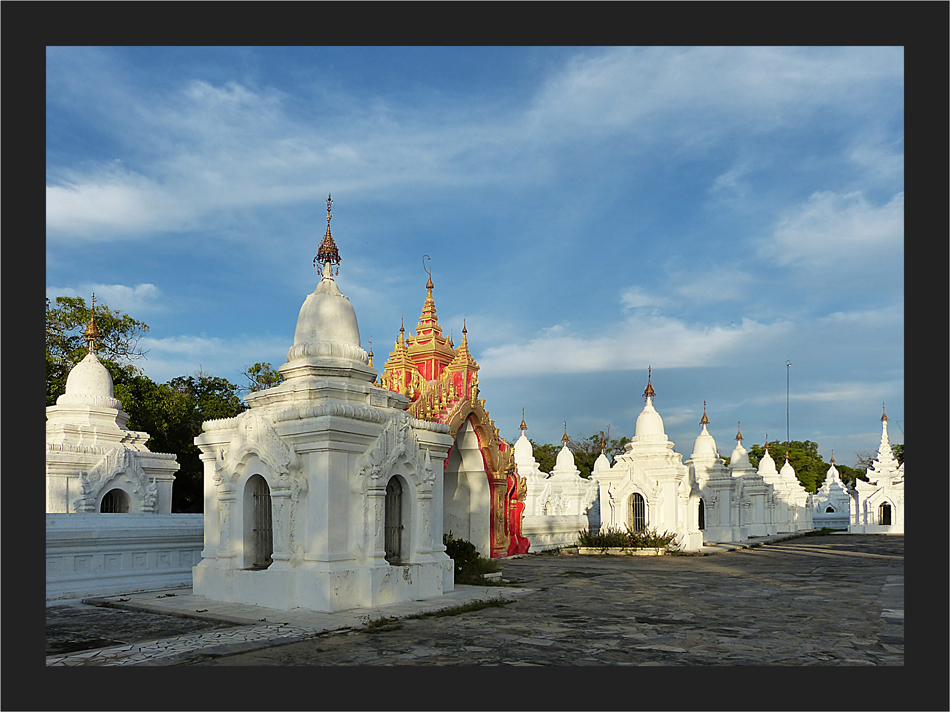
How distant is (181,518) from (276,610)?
521cm

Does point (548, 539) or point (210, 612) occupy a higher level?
point (210, 612)

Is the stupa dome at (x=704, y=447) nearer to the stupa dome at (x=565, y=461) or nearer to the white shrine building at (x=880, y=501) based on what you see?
the stupa dome at (x=565, y=461)

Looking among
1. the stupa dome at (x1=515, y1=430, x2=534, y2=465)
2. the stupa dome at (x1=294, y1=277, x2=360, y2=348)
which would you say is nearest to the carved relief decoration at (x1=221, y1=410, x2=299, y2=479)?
the stupa dome at (x1=294, y1=277, x2=360, y2=348)

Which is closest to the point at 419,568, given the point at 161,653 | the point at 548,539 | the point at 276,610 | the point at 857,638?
the point at 276,610

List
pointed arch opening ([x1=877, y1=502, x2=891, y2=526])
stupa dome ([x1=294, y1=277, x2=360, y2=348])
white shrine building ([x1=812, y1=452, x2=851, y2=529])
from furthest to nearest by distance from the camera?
white shrine building ([x1=812, y1=452, x2=851, y2=529]) < pointed arch opening ([x1=877, y1=502, x2=891, y2=526]) < stupa dome ([x1=294, y1=277, x2=360, y2=348])

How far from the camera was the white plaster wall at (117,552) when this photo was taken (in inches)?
538

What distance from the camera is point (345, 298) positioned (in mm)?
14141

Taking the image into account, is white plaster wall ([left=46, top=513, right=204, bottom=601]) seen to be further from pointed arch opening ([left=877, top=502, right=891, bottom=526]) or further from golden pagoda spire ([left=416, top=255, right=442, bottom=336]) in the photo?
pointed arch opening ([left=877, top=502, right=891, bottom=526])

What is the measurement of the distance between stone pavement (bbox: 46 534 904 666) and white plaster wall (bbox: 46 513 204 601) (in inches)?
43.8

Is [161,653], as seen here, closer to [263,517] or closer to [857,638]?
[263,517]

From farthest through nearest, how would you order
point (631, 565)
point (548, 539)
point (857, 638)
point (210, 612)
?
point (548, 539) < point (631, 565) < point (210, 612) < point (857, 638)

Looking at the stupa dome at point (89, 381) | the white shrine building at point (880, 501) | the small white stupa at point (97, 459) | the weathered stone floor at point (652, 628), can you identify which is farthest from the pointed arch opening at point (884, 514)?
the stupa dome at point (89, 381)

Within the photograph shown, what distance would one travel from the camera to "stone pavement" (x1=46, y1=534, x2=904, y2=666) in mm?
8383

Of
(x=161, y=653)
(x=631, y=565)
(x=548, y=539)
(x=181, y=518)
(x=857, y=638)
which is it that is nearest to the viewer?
(x=161, y=653)
